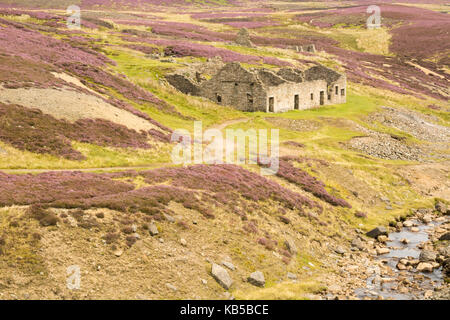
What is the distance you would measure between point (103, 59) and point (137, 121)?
2798 cm

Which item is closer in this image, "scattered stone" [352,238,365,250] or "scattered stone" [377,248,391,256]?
"scattered stone" [377,248,391,256]

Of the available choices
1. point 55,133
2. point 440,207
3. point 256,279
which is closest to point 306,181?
point 440,207

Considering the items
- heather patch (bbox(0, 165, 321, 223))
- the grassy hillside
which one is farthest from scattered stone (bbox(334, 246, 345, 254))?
heather patch (bbox(0, 165, 321, 223))

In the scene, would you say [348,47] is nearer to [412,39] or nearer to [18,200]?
[412,39]

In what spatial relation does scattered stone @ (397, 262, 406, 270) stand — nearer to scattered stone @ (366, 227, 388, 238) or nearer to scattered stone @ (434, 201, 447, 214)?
scattered stone @ (366, 227, 388, 238)

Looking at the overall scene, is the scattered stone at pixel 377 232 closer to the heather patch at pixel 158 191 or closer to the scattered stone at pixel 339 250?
the scattered stone at pixel 339 250

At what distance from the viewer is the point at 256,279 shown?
89.1 ft

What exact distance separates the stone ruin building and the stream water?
3479 cm

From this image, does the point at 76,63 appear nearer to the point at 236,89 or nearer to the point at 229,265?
the point at 236,89

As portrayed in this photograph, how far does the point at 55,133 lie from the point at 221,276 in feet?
77.2

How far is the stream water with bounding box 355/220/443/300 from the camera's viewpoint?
2784 cm

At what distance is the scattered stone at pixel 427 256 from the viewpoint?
Answer: 107 ft

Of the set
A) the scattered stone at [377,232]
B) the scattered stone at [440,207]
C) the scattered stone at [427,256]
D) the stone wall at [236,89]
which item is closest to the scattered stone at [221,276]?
the scattered stone at [427,256]

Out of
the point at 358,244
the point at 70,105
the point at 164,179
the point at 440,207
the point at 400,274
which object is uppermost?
the point at 70,105
